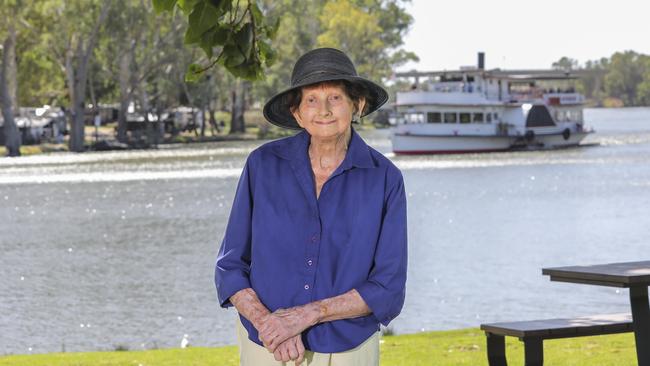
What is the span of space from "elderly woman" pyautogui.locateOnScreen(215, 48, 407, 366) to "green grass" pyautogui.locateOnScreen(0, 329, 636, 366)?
4.98 meters

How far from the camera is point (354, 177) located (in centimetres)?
463

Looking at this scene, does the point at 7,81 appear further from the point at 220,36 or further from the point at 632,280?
the point at 632,280

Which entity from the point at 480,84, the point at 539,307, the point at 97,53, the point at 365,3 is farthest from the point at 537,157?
the point at 365,3

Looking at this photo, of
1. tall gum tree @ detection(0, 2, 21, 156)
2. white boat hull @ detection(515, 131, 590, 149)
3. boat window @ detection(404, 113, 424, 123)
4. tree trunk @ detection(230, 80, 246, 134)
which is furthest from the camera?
tree trunk @ detection(230, 80, 246, 134)

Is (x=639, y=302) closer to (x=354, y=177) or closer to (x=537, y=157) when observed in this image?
(x=354, y=177)

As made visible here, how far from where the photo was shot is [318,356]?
459 centimetres

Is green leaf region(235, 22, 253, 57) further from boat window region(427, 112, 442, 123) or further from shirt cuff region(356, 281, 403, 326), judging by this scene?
boat window region(427, 112, 442, 123)

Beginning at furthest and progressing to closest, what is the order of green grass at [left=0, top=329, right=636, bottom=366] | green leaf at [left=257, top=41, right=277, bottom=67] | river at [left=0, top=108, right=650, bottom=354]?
river at [left=0, top=108, right=650, bottom=354]
green grass at [left=0, top=329, right=636, bottom=366]
green leaf at [left=257, top=41, right=277, bottom=67]

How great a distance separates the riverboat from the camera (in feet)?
221

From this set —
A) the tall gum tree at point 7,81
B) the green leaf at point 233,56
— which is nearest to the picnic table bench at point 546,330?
the green leaf at point 233,56

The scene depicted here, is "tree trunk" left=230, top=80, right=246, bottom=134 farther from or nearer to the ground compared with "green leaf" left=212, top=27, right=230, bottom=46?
nearer to the ground

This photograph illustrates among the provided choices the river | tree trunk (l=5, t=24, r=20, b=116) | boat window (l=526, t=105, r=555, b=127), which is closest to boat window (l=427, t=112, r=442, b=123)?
the river

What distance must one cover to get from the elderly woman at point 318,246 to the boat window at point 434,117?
63.3m

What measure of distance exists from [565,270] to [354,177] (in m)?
2.19
